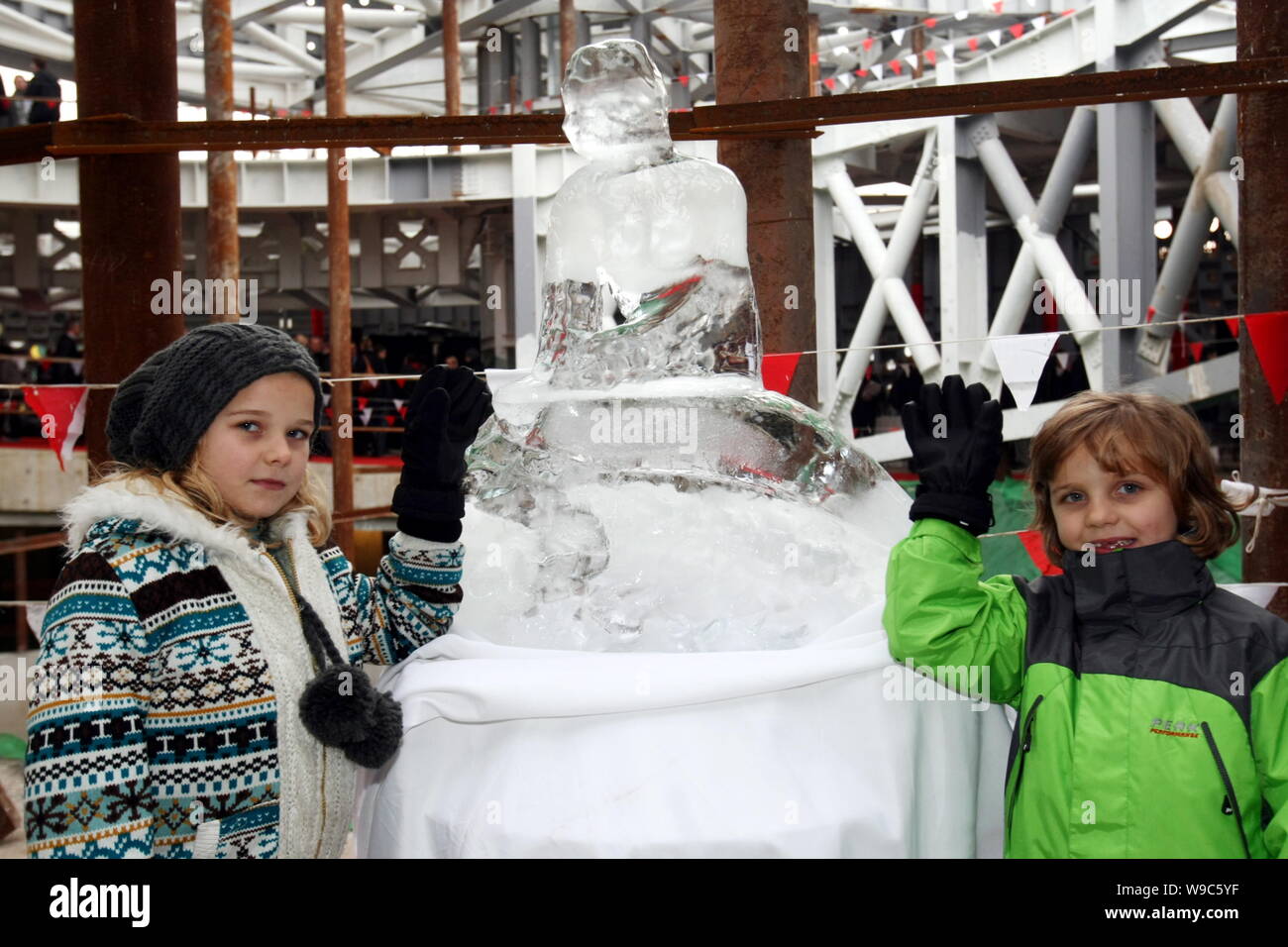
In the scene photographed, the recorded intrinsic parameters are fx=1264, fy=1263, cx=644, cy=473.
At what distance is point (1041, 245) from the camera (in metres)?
13.3

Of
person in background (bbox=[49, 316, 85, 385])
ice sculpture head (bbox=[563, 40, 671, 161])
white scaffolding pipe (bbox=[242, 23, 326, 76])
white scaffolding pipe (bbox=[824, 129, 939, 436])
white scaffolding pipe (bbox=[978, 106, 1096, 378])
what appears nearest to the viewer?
ice sculpture head (bbox=[563, 40, 671, 161])

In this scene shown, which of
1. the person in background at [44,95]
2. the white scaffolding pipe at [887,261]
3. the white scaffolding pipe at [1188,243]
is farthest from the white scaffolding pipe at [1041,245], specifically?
the person in background at [44,95]

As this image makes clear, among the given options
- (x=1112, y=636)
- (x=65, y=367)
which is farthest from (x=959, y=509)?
(x=65, y=367)

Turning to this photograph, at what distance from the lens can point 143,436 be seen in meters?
1.93

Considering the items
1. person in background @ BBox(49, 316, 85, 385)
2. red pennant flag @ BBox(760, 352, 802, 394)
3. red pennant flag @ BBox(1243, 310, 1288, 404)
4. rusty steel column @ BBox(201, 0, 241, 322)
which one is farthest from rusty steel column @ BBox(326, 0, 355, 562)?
red pennant flag @ BBox(1243, 310, 1288, 404)

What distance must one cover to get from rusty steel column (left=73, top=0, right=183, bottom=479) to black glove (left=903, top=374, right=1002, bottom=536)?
3.47m

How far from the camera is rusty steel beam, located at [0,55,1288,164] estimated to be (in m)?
3.86

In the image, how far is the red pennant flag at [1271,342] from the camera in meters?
4.42

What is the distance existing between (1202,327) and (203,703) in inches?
678

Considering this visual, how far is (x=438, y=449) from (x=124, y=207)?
3174mm

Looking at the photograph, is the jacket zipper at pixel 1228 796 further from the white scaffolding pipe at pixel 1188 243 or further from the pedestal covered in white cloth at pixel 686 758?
the white scaffolding pipe at pixel 1188 243

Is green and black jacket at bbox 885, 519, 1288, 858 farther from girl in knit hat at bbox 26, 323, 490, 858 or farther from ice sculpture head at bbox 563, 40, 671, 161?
ice sculpture head at bbox 563, 40, 671, 161

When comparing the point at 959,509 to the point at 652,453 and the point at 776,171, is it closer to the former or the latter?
the point at 652,453
